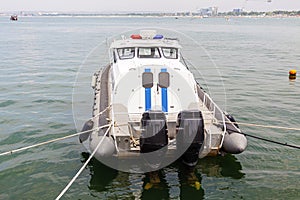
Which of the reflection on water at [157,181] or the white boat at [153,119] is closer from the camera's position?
the white boat at [153,119]

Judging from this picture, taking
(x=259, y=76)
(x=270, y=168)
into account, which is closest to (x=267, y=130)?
(x=270, y=168)

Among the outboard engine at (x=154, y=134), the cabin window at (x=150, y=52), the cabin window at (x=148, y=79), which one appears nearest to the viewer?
the outboard engine at (x=154, y=134)

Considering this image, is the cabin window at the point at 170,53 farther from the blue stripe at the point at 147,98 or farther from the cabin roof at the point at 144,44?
the blue stripe at the point at 147,98

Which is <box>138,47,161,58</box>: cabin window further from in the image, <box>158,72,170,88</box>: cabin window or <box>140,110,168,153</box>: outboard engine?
→ <box>140,110,168,153</box>: outboard engine

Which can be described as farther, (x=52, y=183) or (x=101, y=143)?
(x=52, y=183)

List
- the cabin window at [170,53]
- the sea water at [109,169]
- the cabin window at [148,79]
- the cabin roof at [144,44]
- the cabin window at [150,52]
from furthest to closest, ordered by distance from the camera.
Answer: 1. the cabin window at [170,53]
2. the cabin window at [150,52]
3. the cabin roof at [144,44]
4. the cabin window at [148,79]
5. the sea water at [109,169]

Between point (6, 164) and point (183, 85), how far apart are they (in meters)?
4.90

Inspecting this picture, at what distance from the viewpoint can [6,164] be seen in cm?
876

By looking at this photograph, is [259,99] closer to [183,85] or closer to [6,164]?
[183,85]

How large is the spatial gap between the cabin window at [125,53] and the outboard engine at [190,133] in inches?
164

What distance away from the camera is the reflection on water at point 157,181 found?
24.5 feet

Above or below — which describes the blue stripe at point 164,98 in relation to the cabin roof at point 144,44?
below

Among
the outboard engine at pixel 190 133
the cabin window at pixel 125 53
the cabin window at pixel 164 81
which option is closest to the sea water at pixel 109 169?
the outboard engine at pixel 190 133

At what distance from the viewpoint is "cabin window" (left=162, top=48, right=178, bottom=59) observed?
10.6 m
